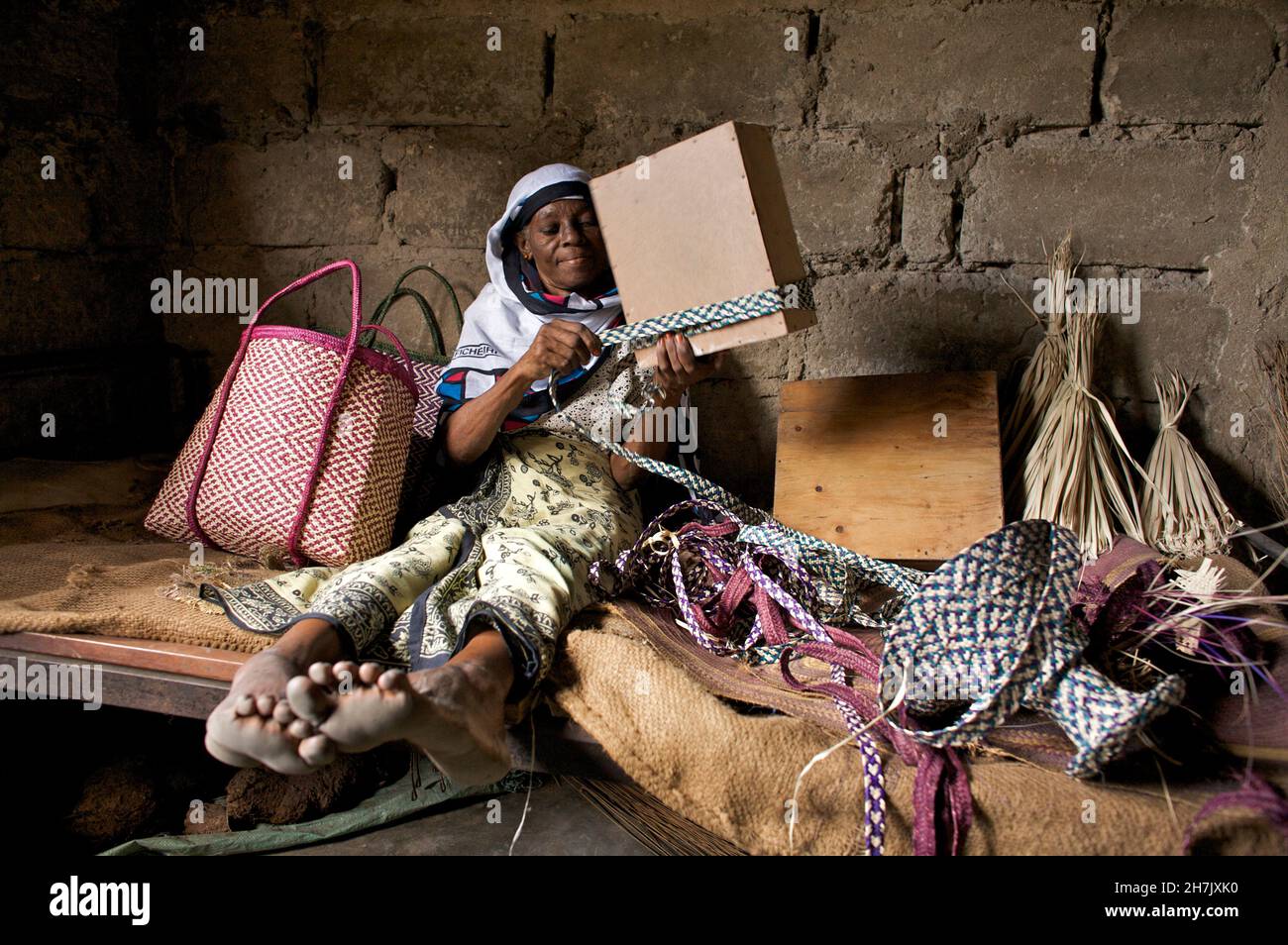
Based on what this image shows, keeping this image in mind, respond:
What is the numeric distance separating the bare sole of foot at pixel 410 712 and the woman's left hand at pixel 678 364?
902mm

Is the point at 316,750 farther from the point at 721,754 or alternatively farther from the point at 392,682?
the point at 721,754

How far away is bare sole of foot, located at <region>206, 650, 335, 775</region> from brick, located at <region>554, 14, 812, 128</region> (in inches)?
81.3

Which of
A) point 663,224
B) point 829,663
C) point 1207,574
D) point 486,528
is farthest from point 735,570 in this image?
point 1207,574

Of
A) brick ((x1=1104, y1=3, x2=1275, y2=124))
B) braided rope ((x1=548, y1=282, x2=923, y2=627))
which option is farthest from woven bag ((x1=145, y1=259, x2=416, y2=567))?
brick ((x1=1104, y1=3, x2=1275, y2=124))

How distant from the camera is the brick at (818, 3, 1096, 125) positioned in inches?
99.7

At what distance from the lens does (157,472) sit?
296cm

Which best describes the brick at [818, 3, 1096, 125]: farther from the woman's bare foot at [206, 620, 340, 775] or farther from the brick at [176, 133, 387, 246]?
the woman's bare foot at [206, 620, 340, 775]

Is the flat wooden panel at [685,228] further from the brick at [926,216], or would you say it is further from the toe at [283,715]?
the toe at [283,715]

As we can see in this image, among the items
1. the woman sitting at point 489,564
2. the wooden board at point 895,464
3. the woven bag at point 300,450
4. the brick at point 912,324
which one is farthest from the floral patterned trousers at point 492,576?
the brick at point 912,324

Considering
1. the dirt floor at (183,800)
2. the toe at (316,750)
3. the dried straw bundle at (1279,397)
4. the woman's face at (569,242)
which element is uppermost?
the woman's face at (569,242)

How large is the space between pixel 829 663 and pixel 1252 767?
74 cm

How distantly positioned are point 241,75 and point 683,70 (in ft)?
4.81

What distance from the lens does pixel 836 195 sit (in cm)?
271

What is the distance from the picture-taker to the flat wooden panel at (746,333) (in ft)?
6.60
